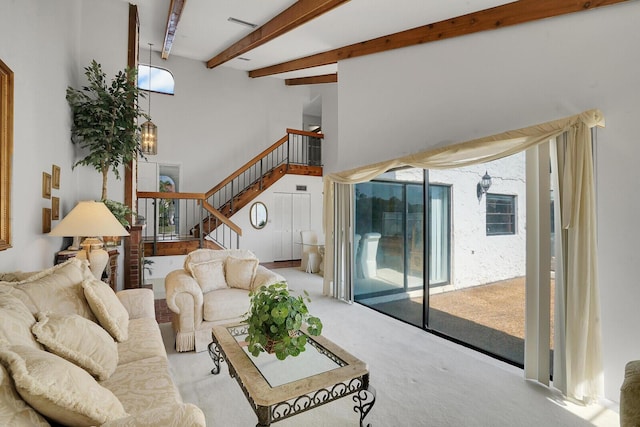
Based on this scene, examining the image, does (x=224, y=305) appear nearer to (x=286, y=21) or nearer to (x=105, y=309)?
(x=105, y=309)

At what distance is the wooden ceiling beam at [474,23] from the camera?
7.80 feet

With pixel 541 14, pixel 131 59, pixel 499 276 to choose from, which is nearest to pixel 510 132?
pixel 541 14

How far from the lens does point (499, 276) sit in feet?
10.8

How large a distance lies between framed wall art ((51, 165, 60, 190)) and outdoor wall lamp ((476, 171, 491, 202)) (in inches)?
171

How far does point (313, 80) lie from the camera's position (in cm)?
777

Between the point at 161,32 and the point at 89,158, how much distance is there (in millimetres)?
3790

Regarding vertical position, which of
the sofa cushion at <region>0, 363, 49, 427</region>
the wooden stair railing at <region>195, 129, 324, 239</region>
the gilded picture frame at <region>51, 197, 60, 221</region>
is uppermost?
the wooden stair railing at <region>195, 129, 324, 239</region>

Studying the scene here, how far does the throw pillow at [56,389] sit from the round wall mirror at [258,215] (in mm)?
6611

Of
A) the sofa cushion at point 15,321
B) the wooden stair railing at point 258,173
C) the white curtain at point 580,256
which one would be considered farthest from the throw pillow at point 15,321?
the wooden stair railing at point 258,173

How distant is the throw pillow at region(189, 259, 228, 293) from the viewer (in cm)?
326

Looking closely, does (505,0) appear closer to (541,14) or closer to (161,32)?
(541,14)

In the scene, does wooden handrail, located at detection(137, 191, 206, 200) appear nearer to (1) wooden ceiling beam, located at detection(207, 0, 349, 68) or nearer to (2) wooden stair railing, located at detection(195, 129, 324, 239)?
(2) wooden stair railing, located at detection(195, 129, 324, 239)

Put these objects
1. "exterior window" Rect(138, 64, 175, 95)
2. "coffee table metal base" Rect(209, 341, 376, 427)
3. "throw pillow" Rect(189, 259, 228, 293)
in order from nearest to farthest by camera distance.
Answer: "coffee table metal base" Rect(209, 341, 376, 427) < "throw pillow" Rect(189, 259, 228, 293) < "exterior window" Rect(138, 64, 175, 95)

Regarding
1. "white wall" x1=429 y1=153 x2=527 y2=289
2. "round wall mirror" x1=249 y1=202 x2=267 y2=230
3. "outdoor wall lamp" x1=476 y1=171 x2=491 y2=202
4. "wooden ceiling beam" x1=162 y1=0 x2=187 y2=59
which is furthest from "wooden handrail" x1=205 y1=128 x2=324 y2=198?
"outdoor wall lamp" x1=476 y1=171 x2=491 y2=202
